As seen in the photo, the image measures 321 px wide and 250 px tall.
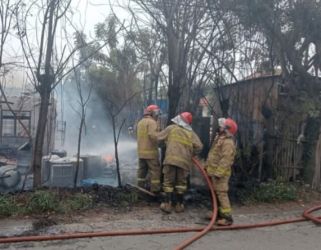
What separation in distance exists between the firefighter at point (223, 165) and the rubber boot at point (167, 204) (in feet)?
2.30

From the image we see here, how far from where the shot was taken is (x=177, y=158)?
23.2 feet

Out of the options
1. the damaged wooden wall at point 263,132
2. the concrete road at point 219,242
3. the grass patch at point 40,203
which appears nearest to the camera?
the concrete road at point 219,242

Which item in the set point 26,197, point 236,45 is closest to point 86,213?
point 26,197

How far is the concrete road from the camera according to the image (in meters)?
5.27

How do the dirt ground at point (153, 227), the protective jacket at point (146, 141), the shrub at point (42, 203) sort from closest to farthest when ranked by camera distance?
the dirt ground at point (153, 227) → the shrub at point (42, 203) → the protective jacket at point (146, 141)

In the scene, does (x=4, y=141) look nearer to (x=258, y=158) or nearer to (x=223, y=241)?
(x=258, y=158)

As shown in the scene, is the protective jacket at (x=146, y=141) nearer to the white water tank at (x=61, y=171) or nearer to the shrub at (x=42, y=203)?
the shrub at (x=42, y=203)

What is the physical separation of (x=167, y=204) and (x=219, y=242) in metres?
1.58

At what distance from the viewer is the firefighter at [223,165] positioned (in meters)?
6.61

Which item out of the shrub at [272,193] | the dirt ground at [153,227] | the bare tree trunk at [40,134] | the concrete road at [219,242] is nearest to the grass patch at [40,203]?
the dirt ground at [153,227]

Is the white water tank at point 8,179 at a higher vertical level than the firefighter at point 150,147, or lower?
lower

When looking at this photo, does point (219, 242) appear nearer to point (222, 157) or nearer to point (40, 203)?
point (222, 157)

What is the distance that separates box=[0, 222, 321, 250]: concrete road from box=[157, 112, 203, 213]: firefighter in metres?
1.24

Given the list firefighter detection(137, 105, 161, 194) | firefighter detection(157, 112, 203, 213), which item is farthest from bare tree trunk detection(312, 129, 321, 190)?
firefighter detection(137, 105, 161, 194)
